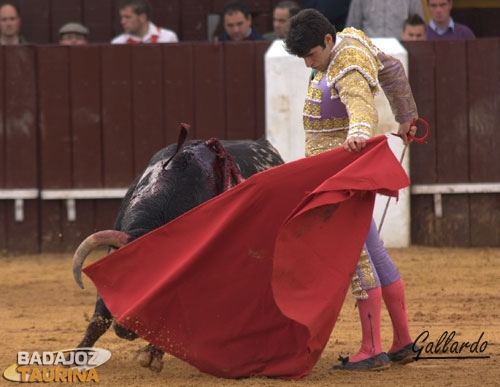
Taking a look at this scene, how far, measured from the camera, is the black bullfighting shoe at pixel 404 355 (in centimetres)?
452

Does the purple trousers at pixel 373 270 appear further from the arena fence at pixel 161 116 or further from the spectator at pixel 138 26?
the spectator at pixel 138 26

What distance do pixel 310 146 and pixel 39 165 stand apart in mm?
3995

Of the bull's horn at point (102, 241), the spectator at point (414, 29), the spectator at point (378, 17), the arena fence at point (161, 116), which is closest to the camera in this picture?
the bull's horn at point (102, 241)

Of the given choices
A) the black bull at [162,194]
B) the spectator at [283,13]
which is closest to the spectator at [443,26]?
the spectator at [283,13]

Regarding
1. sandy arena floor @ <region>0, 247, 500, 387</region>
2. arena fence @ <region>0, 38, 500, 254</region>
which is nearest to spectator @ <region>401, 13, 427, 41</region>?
arena fence @ <region>0, 38, 500, 254</region>

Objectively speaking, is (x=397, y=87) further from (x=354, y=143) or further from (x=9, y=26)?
(x=9, y=26)

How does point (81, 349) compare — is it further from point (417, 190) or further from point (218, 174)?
point (417, 190)

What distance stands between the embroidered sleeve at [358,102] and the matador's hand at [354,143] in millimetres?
13

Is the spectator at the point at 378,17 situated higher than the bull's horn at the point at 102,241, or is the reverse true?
the spectator at the point at 378,17

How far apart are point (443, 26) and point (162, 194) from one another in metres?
4.37

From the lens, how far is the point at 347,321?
5738 mm

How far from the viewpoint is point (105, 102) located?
8.13m
